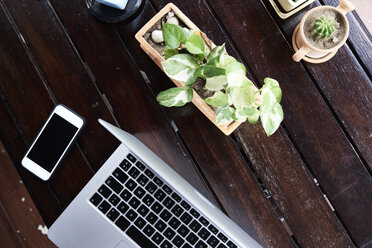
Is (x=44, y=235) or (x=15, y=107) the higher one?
(x=15, y=107)

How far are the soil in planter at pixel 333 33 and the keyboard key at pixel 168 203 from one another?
1.38ft

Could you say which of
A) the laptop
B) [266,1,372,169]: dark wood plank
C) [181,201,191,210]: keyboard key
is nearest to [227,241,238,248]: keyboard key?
the laptop

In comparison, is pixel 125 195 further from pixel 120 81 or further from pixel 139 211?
pixel 120 81

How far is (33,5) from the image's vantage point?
2.88ft

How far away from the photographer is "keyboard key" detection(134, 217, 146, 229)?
805mm

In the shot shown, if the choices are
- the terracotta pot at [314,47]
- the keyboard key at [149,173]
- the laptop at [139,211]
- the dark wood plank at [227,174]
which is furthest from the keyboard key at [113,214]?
the terracotta pot at [314,47]

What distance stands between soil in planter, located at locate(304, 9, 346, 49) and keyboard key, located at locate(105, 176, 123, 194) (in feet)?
1.58

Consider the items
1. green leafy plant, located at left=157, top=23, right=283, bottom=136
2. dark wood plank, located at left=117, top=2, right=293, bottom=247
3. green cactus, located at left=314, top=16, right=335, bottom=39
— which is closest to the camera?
green leafy plant, located at left=157, top=23, right=283, bottom=136

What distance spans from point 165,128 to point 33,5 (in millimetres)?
402

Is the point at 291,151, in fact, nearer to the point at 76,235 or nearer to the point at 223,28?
the point at 223,28

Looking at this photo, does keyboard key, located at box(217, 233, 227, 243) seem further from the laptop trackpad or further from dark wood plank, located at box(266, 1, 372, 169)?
dark wood plank, located at box(266, 1, 372, 169)

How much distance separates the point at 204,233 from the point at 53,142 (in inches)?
15.1

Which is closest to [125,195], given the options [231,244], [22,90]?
[231,244]

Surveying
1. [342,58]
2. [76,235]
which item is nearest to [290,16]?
[342,58]
